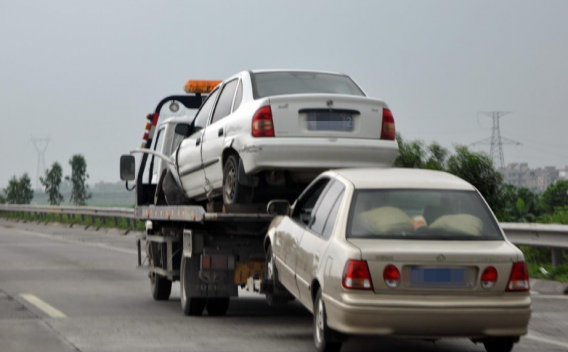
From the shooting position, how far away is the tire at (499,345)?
790 centimetres

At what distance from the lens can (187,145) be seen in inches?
496

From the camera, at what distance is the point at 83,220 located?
42.2 meters

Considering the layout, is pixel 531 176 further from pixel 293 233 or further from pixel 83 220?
pixel 293 233

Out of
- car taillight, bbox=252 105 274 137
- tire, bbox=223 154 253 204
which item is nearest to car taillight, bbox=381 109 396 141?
car taillight, bbox=252 105 274 137

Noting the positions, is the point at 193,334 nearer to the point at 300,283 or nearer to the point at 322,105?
the point at 300,283

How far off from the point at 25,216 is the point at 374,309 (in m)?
46.3

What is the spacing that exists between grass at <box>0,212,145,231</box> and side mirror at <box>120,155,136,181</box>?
59.7ft

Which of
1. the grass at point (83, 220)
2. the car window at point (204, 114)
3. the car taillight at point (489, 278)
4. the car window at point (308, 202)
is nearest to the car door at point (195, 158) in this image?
the car window at point (204, 114)

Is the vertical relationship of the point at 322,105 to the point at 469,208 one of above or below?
above

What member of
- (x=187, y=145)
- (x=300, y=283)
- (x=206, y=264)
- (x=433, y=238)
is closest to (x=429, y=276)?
(x=433, y=238)

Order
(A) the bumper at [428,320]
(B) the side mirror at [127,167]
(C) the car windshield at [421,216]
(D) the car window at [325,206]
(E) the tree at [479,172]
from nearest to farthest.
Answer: (A) the bumper at [428,320] → (C) the car windshield at [421,216] → (D) the car window at [325,206] → (B) the side mirror at [127,167] → (E) the tree at [479,172]

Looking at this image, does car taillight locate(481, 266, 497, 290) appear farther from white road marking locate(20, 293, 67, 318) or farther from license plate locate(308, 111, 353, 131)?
white road marking locate(20, 293, 67, 318)

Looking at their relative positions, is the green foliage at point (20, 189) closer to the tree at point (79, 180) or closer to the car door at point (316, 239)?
the tree at point (79, 180)

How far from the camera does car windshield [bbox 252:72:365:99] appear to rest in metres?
10.8
